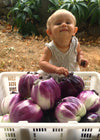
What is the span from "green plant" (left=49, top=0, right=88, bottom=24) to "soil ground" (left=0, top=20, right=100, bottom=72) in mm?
352

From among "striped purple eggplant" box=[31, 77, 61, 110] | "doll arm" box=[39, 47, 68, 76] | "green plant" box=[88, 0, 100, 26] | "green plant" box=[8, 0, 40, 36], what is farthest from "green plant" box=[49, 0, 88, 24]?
"striped purple eggplant" box=[31, 77, 61, 110]

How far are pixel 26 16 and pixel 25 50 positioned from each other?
2.63 feet

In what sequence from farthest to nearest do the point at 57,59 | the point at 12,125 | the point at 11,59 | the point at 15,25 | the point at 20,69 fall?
the point at 15,25, the point at 11,59, the point at 20,69, the point at 57,59, the point at 12,125

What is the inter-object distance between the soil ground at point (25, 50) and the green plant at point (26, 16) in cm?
13

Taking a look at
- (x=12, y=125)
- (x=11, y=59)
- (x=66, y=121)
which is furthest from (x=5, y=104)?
(x=11, y=59)

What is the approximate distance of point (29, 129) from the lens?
68cm

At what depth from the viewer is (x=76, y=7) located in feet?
9.12

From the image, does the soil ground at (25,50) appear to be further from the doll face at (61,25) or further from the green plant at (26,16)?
the doll face at (61,25)

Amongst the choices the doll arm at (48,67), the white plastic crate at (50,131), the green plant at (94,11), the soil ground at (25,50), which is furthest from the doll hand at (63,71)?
the green plant at (94,11)

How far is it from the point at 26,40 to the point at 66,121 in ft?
7.16

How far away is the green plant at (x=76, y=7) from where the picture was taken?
8.89 feet

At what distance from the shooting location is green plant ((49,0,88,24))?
2.71 m

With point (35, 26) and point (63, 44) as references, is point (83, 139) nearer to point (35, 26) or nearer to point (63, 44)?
point (63, 44)

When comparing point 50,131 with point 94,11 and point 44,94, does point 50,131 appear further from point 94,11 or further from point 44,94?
point 94,11
